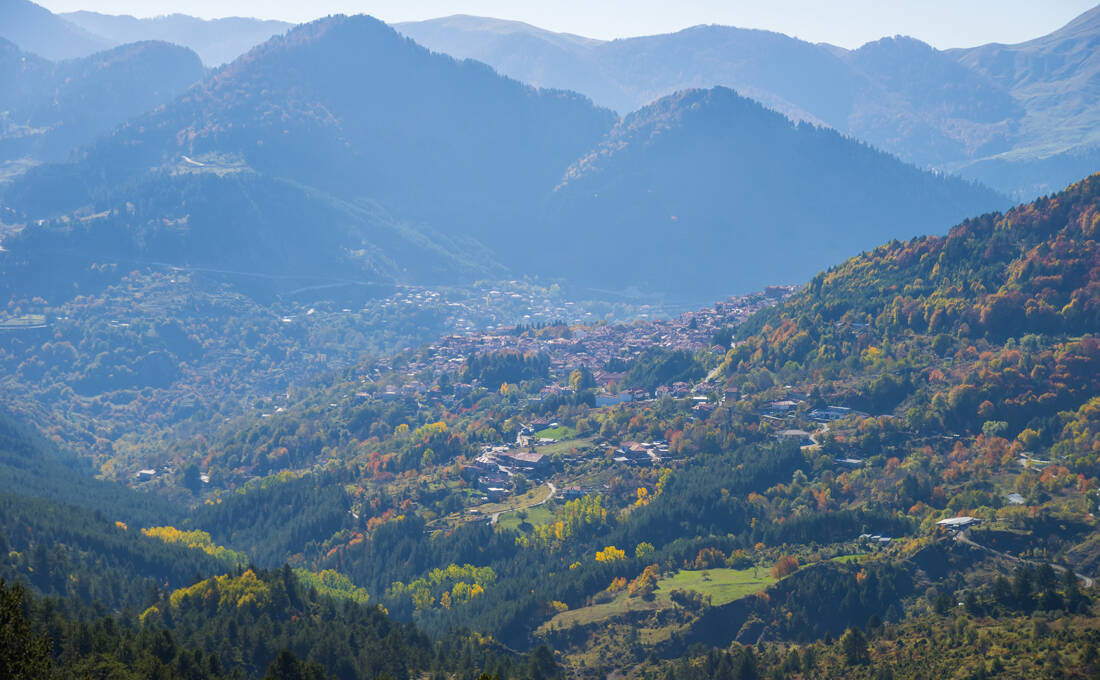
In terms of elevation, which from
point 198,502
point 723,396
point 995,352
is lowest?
point 198,502

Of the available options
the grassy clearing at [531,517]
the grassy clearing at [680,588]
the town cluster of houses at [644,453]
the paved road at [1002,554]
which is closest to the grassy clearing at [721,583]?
the grassy clearing at [680,588]

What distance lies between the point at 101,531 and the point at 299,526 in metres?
31.1

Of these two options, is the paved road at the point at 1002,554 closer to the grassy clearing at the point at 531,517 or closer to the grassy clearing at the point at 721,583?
the grassy clearing at the point at 721,583

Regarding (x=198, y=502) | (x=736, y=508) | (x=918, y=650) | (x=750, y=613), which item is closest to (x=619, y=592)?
(x=750, y=613)

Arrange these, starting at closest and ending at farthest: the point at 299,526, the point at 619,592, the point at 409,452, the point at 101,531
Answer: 1. the point at 619,592
2. the point at 101,531
3. the point at 299,526
4. the point at 409,452

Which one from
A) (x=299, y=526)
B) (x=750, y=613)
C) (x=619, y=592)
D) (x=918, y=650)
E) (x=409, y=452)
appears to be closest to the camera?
(x=918, y=650)

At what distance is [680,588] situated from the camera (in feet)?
410

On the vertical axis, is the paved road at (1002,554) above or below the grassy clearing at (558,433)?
above

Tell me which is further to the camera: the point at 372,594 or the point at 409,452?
the point at 409,452

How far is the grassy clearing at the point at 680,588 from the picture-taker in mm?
121375

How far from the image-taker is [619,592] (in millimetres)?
129000

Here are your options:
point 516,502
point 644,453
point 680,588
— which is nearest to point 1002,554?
point 680,588

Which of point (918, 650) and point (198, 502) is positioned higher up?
point (918, 650)

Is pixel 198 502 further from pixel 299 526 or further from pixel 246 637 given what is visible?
pixel 246 637
